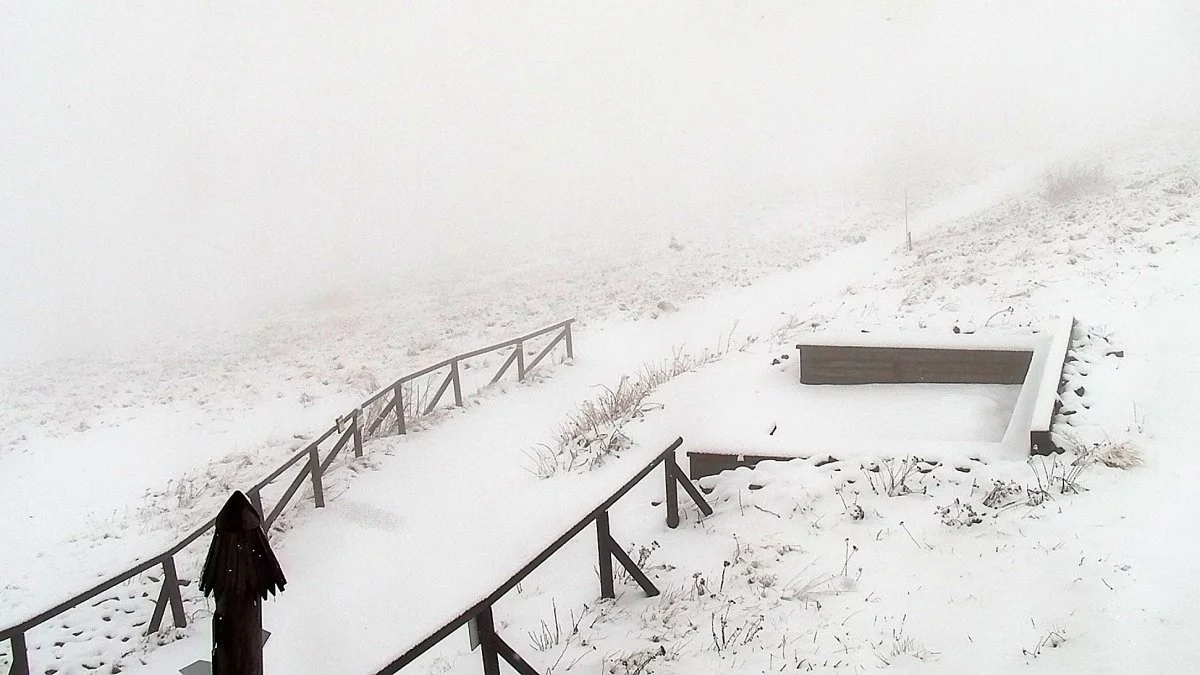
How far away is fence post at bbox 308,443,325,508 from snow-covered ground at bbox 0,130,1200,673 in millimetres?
215

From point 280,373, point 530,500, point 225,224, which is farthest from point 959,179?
point 225,224

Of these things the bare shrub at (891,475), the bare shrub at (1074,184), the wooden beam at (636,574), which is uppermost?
the bare shrub at (1074,184)

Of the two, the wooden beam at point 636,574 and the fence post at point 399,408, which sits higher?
the wooden beam at point 636,574

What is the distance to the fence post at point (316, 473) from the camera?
8.30m

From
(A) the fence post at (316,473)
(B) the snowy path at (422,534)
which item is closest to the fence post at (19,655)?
(B) the snowy path at (422,534)

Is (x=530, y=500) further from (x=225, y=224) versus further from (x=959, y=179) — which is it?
(x=225, y=224)

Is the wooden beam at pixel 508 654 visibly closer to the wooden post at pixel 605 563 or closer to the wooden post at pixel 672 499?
the wooden post at pixel 605 563

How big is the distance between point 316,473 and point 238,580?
7420 millimetres

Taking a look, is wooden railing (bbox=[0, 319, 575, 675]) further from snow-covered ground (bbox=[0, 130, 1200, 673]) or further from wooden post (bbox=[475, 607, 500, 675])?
wooden post (bbox=[475, 607, 500, 675])

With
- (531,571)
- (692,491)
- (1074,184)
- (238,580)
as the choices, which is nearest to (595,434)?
(692,491)

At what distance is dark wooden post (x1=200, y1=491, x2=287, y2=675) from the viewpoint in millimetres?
1405

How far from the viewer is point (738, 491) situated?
6008 millimetres

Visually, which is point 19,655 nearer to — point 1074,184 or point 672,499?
point 672,499

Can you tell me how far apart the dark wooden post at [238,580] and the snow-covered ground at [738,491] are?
9.50 feet
